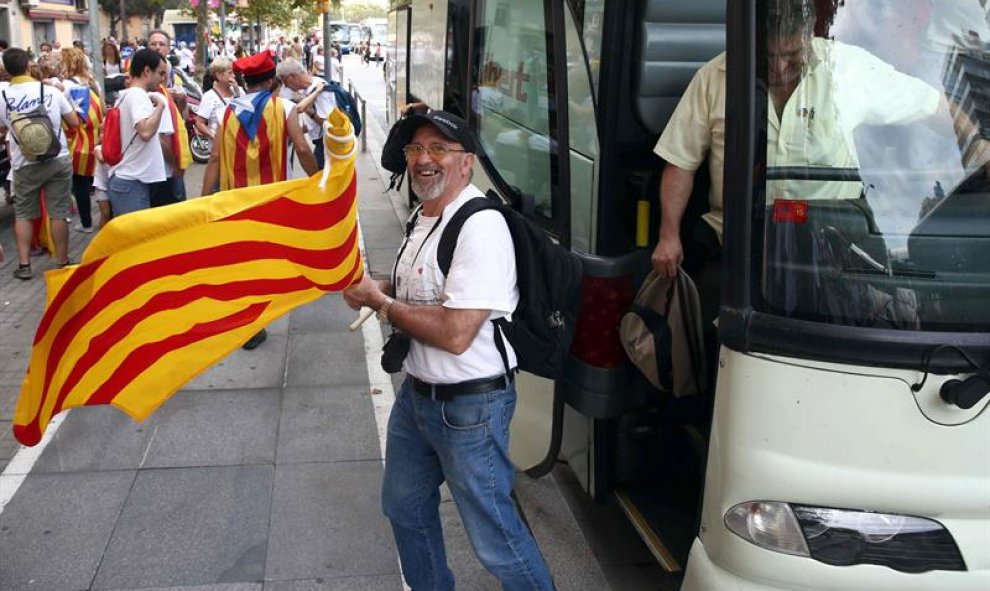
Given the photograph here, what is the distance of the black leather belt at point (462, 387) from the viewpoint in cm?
313

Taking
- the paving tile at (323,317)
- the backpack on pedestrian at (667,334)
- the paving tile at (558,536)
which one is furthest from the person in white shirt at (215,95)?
the backpack on pedestrian at (667,334)

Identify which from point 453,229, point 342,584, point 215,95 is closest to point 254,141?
point 215,95

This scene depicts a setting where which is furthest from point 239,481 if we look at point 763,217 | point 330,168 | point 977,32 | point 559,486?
point 977,32

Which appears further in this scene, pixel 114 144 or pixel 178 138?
pixel 178 138

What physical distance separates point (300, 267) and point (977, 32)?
2188mm

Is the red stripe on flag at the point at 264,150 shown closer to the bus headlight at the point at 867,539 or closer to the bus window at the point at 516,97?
the bus window at the point at 516,97

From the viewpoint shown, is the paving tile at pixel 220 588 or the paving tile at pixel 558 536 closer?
the paving tile at pixel 220 588

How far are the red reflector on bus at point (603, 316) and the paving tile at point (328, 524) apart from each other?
1299mm

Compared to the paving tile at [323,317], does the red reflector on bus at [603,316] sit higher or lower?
higher

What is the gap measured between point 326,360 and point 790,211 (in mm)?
4465

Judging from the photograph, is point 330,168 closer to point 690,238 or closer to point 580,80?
point 580,80

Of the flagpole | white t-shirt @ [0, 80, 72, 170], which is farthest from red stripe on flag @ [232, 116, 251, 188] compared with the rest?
the flagpole

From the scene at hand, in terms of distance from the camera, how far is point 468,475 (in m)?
3.15

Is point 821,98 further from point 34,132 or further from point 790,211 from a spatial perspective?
point 34,132
